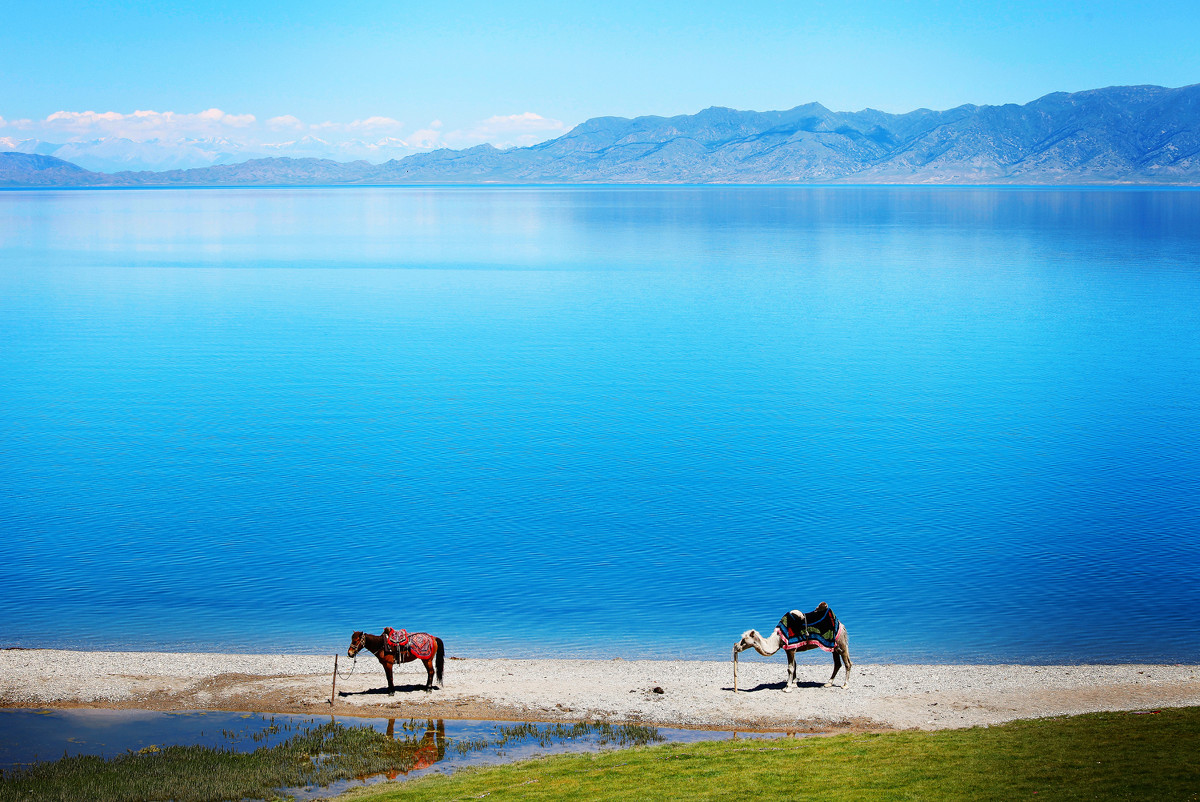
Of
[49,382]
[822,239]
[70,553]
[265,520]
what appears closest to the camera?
[70,553]

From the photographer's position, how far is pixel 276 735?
73.3 ft

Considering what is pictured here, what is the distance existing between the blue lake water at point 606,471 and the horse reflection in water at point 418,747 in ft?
19.6

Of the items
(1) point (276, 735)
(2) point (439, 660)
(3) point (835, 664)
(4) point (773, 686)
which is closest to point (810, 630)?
(3) point (835, 664)

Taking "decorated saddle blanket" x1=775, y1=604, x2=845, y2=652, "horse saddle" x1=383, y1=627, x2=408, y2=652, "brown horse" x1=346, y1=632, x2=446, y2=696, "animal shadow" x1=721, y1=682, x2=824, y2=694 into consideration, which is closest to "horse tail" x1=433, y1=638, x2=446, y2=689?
"brown horse" x1=346, y1=632, x2=446, y2=696

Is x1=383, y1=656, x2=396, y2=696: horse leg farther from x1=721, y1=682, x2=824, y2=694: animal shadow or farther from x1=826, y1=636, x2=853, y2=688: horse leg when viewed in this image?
x1=826, y1=636, x2=853, y2=688: horse leg

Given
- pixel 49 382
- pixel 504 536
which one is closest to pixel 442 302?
pixel 49 382

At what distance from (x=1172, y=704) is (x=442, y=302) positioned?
82.1 metres

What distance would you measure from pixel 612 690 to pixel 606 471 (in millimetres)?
21799

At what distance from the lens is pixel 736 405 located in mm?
57969

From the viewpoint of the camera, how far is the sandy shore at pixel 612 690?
23094mm

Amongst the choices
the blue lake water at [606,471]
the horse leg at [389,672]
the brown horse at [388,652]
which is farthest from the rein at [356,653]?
the blue lake water at [606,471]

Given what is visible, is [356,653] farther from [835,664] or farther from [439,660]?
[835,664]

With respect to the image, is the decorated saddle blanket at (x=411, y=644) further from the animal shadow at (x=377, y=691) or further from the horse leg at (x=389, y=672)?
the animal shadow at (x=377, y=691)

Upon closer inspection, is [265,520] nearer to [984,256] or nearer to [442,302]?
[442,302]
